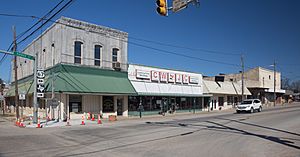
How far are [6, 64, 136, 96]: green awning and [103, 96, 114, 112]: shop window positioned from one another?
1.61m

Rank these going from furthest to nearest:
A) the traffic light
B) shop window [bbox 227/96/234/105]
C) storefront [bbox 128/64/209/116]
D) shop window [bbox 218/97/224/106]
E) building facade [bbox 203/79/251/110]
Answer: shop window [bbox 227/96/234/105] < shop window [bbox 218/97/224/106] < building facade [bbox 203/79/251/110] < storefront [bbox 128/64/209/116] < the traffic light

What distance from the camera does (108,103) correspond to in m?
28.4

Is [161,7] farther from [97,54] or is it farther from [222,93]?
[222,93]

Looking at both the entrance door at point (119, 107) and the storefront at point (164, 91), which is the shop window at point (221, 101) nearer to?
the storefront at point (164, 91)

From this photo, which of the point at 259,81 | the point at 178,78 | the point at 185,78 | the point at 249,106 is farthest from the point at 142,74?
the point at 259,81

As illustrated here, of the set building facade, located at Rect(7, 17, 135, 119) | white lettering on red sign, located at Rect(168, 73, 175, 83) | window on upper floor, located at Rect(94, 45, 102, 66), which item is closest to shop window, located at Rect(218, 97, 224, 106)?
white lettering on red sign, located at Rect(168, 73, 175, 83)

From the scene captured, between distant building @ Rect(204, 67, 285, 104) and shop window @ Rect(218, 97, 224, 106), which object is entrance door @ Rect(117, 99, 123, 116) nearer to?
shop window @ Rect(218, 97, 224, 106)

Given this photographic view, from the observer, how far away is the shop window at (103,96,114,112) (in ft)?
91.8

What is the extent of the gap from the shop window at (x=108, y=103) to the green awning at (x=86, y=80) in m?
1.61

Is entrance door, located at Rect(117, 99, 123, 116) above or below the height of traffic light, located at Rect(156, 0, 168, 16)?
below

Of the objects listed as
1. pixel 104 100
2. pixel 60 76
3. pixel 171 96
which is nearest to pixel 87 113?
pixel 104 100

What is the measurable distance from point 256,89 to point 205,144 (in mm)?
55295

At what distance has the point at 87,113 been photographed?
1032 inches

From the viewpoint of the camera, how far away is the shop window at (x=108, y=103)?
27977mm
